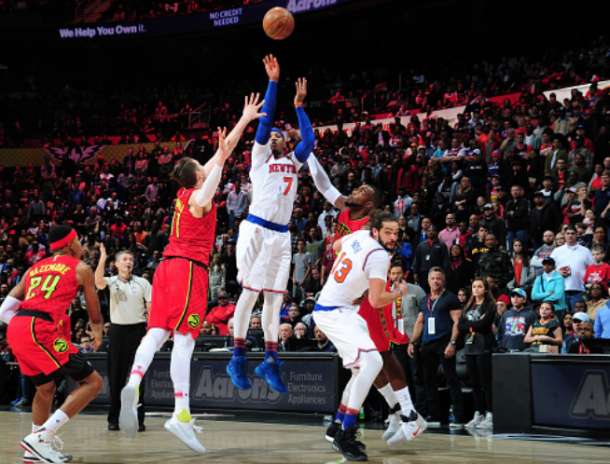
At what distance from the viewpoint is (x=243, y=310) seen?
323 inches

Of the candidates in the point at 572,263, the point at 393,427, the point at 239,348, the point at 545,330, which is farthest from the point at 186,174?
the point at 572,263

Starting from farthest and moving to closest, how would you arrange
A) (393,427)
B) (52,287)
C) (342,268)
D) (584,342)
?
1. (584,342)
2. (393,427)
3. (342,268)
4. (52,287)

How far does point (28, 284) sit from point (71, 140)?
966 inches

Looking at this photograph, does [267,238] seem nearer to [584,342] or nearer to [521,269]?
[584,342]

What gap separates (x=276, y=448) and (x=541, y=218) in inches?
303

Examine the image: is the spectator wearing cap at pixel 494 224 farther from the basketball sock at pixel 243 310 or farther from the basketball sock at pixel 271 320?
the basketball sock at pixel 243 310

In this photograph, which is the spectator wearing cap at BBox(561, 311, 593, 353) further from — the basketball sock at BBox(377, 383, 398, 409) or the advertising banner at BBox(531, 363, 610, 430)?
the basketball sock at BBox(377, 383, 398, 409)

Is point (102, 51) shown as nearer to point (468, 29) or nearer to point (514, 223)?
point (468, 29)

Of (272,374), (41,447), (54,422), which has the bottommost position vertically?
(41,447)

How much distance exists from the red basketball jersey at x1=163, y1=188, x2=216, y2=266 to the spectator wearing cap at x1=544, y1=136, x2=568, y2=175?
933 centimetres

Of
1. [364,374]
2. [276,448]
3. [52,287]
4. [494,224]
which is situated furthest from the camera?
[494,224]

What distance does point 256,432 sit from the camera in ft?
31.6

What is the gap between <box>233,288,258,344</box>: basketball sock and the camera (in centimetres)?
816

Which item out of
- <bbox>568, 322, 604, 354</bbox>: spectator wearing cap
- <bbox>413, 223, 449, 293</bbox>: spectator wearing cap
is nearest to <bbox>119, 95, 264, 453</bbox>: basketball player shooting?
<bbox>568, 322, 604, 354</bbox>: spectator wearing cap
